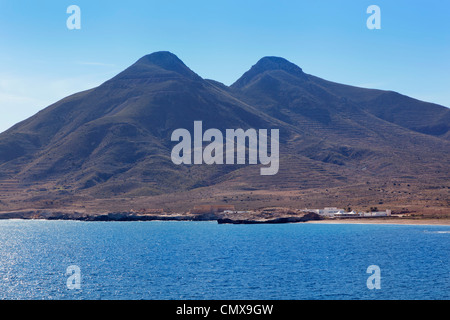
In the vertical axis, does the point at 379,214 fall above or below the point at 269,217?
above

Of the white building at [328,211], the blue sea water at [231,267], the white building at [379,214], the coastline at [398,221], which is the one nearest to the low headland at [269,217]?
the coastline at [398,221]

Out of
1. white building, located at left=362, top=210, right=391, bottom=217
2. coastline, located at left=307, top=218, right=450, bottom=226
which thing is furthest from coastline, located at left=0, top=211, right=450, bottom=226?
white building, located at left=362, top=210, right=391, bottom=217

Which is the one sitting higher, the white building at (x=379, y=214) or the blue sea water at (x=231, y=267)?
the white building at (x=379, y=214)

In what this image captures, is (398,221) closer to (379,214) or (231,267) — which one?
(379,214)

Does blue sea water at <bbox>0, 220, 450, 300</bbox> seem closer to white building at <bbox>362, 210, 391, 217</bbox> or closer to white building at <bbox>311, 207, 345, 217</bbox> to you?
white building at <bbox>362, 210, 391, 217</bbox>

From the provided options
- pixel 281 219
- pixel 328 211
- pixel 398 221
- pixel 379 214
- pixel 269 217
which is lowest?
pixel 281 219

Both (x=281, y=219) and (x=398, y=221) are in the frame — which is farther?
(x=281, y=219)

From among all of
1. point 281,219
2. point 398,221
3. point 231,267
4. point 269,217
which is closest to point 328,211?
point 281,219

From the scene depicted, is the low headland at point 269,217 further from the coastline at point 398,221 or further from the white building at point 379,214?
the white building at point 379,214

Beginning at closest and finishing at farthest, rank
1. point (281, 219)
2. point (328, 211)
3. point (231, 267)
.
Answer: point (231, 267) < point (281, 219) < point (328, 211)
